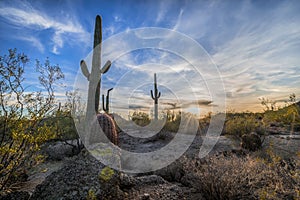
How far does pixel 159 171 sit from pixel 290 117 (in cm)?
452

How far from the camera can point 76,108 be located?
7.07 m

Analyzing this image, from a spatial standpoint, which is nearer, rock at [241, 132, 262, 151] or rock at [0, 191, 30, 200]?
rock at [0, 191, 30, 200]

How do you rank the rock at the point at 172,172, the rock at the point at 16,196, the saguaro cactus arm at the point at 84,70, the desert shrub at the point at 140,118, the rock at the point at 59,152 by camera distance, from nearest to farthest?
1. the rock at the point at 16,196
2. the rock at the point at 172,172
3. the saguaro cactus arm at the point at 84,70
4. the rock at the point at 59,152
5. the desert shrub at the point at 140,118

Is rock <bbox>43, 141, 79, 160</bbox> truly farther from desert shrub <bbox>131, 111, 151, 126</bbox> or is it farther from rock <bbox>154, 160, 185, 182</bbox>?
desert shrub <bbox>131, 111, 151, 126</bbox>

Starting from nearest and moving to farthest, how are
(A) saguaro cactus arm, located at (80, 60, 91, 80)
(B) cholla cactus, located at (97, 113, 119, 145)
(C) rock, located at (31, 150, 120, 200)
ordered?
(C) rock, located at (31, 150, 120, 200) → (B) cholla cactus, located at (97, 113, 119, 145) → (A) saguaro cactus arm, located at (80, 60, 91, 80)

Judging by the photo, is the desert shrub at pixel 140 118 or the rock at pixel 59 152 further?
the desert shrub at pixel 140 118

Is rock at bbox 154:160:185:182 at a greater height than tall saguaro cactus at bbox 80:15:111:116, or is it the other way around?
tall saguaro cactus at bbox 80:15:111:116

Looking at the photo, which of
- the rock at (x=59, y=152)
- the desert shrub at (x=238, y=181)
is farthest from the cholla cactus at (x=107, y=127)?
the desert shrub at (x=238, y=181)

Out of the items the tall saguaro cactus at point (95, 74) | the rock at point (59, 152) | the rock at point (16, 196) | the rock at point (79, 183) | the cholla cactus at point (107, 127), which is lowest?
the rock at point (59, 152)

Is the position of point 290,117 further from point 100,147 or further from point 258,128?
point 100,147

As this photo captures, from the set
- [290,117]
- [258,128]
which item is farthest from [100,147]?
[258,128]

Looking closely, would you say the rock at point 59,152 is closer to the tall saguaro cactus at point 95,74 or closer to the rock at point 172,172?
the tall saguaro cactus at point 95,74

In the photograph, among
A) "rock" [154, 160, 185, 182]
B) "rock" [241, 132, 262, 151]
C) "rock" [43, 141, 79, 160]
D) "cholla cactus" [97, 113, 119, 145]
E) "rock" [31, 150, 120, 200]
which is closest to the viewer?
"rock" [31, 150, 120, 200]

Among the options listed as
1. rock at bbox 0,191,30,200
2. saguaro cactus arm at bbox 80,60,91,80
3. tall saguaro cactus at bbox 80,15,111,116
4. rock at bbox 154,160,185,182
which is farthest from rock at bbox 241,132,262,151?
rock at bbox 0,191,30,200
